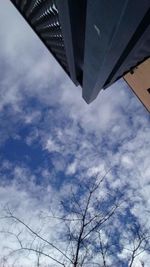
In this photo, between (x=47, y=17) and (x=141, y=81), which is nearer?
(x=47, y=17)

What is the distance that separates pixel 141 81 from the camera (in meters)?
21.3

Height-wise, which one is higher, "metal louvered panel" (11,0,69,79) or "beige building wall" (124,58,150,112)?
"metal louvered panel" (11,0,69,79)

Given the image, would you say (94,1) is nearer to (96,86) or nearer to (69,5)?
(69,5)

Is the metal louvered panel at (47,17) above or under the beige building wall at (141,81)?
above

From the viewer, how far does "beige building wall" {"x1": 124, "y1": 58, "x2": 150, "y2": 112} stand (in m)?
19.7

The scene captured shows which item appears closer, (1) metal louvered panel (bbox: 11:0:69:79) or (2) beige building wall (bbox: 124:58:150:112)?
(1) metal louvered panel (bbox: 11:0:69:79)

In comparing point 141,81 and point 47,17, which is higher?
point 47,17

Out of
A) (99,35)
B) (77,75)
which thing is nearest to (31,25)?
(77,75)

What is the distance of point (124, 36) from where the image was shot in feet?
23.1

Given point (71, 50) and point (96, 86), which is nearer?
point (71, 50)

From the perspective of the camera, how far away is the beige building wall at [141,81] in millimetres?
19698

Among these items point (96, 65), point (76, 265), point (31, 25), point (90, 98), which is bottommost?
point (76, 265)

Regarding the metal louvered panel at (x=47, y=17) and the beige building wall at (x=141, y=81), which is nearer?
→ the metal louvered panel at (x=47, y=17)

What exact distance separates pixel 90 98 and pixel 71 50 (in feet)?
15.4
